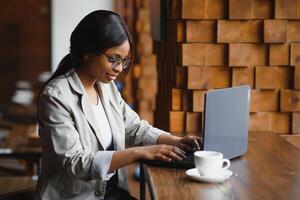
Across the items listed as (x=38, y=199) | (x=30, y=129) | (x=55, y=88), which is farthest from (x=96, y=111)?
(x=30, y=129)

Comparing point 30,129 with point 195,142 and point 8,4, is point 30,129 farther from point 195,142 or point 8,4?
point 195,142

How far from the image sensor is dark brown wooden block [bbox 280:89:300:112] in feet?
9.57

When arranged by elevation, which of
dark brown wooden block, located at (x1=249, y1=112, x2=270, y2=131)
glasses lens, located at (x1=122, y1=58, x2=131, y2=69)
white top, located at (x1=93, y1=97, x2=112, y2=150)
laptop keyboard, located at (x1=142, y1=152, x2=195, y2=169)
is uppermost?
glasses lens, located at (x1=122, y1=58, x2=131, y2=69)

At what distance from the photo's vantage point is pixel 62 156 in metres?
2.03

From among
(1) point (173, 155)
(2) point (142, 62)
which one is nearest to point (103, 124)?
(1) point (173, 155)

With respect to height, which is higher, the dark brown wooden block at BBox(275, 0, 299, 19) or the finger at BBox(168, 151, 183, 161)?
the dark brown wooden block at BBox(275, 0, 299, 19)

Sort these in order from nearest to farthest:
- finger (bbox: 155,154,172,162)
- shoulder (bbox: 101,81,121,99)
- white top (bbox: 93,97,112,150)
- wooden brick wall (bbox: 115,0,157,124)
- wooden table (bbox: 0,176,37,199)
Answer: finger (bbox: 155,154,172,162) < white top (bbox: 93,97,112,150) < shoulder (bbox: 101,81,121,99) < wooden table (bbox: 0,176,37,199) < wooden brick wall (bbox: 115,0,157,124)

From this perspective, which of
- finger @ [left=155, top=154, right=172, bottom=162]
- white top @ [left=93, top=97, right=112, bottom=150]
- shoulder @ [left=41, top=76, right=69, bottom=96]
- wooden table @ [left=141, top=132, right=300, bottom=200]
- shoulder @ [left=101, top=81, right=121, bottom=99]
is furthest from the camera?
shoulder @ [left=101, top=81, right=121, bottom=99]

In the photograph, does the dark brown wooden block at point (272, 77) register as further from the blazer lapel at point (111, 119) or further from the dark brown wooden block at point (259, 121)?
the blazer lapel at point (111, 119)

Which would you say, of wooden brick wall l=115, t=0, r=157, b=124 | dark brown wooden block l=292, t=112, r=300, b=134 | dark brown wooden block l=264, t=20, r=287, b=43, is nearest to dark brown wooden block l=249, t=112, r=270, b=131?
dark brown wooden block l=292, t=112, r=300, b=134

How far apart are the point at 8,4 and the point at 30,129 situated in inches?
39.9

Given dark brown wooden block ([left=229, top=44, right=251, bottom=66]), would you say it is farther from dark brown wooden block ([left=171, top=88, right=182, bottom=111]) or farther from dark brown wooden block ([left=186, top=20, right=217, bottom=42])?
dark brown wooden block ([left=171, top=88, right=182, bottom=111])

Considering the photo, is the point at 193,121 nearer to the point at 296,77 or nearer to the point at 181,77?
the point at 181,77

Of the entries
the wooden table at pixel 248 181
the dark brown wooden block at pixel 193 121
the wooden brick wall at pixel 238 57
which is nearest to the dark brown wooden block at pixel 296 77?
the wooden brick wall at pixel 238 57
